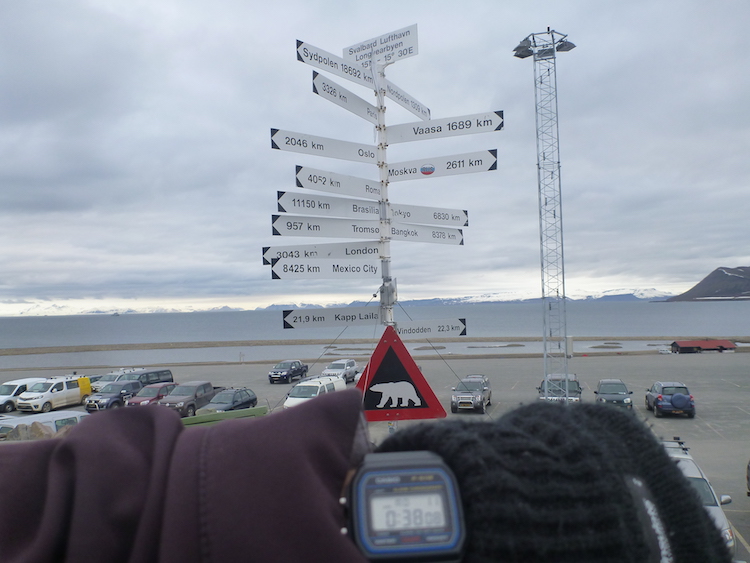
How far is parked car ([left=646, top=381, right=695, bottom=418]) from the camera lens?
17.6 m

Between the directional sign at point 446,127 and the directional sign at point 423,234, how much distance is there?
3.42ft

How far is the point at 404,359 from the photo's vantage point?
4.66 metres

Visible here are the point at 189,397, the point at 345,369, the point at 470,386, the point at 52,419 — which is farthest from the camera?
the point at 345,369

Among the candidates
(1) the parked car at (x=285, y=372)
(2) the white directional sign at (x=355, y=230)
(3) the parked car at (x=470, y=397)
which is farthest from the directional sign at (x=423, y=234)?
(1) the parked car at (x=285, y=372)

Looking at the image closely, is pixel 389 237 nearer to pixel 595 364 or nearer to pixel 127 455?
pixel 127 455

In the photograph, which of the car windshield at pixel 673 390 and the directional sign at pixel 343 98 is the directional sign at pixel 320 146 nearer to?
the directional sign at pixel 343 98

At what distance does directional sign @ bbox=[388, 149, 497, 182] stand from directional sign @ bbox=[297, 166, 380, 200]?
312mm

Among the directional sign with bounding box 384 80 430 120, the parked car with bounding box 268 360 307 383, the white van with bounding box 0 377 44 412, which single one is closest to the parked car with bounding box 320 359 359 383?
the parked car with bounding box 268 360 307 383

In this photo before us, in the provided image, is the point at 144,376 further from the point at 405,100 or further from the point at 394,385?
the point at 394,385

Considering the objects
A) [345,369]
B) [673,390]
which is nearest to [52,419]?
[345,369]

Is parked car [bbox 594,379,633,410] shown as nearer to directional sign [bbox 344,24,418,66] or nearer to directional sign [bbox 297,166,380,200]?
directional sign [bbox 297,166,380,200]

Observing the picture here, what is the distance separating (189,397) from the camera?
68.0 feet

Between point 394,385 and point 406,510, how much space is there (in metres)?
3.83

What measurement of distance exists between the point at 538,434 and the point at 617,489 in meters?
0.17
